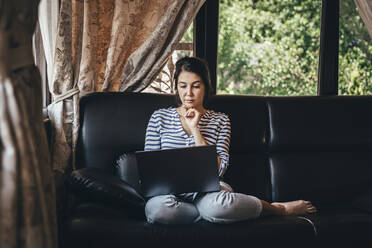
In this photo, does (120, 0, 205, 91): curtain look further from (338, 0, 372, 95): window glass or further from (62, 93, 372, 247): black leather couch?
(338, 0, 372, 95): window glass

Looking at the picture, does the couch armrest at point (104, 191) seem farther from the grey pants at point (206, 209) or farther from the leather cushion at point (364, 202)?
the leather cushion at point (364, 202)

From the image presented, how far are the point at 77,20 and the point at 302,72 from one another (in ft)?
5.63

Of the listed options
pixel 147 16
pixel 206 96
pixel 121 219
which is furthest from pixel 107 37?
pixel 121 219

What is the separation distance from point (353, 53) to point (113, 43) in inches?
73.9

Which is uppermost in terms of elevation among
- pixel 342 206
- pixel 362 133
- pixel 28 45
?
pixel 28 45

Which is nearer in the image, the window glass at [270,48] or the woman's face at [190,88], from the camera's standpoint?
the woman's face at [190,88]

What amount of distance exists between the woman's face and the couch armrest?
2.06 ft

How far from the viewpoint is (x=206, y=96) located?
7.02 ft

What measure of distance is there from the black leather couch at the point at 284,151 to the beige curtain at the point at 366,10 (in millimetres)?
680

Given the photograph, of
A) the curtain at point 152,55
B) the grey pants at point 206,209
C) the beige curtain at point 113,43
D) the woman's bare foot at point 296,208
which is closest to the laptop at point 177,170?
the grey pants at point 206,209

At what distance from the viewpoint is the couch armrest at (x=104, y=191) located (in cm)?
158

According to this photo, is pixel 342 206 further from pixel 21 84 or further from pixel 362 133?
pixel 21 84

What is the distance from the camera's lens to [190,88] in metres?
2.03

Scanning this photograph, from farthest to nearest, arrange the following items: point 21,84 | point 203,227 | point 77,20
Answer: point 77,20 < point 203,227 < point 21,84
